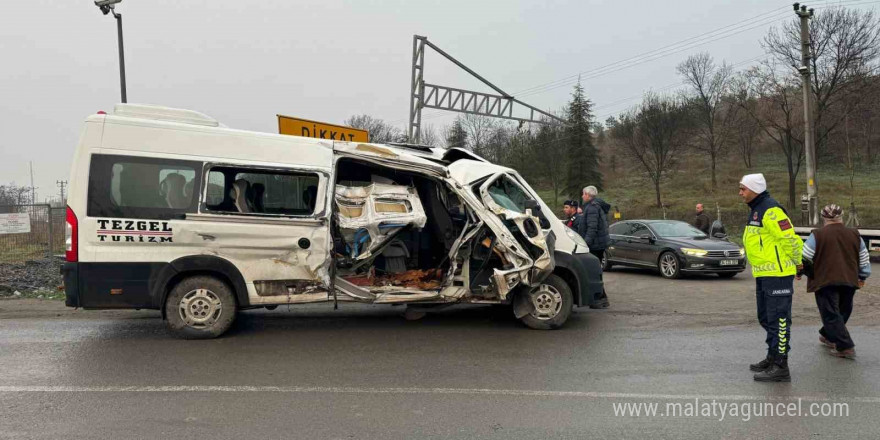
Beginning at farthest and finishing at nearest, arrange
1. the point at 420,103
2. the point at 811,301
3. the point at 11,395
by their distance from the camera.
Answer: the point at 420,103, the point at 811,301, the point at 11,395

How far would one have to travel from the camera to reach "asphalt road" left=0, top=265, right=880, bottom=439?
4.08 m

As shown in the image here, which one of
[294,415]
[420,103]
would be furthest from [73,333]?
[420,103]

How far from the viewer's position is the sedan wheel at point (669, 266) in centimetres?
1254

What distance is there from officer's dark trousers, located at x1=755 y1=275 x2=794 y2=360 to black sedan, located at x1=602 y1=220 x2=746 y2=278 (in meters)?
7.45

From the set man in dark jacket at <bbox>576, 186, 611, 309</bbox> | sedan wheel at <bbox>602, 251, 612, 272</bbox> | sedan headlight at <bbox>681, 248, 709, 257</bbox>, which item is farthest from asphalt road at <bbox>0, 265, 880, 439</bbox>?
sedan wheel at <bbox>602, 251, 612, 272</bbox>

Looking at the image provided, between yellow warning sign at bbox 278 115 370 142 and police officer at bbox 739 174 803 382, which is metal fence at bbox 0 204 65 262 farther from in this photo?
police officer at bbox 739 174 803 382

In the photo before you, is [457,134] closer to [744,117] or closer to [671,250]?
[744,117]

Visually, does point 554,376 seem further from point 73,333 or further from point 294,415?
point 73,333

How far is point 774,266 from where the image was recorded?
5.13m

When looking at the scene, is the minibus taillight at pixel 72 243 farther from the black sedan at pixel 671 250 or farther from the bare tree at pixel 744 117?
the bare tree at pixel 744 117

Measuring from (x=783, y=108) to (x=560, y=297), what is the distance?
30.2m

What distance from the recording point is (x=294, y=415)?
429cm

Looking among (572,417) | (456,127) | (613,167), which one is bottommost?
(572,417)

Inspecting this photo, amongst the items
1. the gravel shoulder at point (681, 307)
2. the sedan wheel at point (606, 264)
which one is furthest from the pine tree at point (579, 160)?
the gravel shoulder at point (681, 307)
